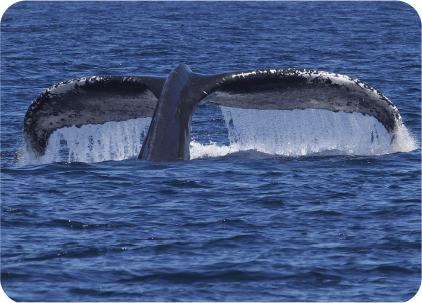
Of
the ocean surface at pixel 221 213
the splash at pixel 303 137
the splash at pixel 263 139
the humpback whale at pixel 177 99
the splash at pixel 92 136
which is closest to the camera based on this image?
the ocean surface at pixel 221 213

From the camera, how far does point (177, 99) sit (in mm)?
12992

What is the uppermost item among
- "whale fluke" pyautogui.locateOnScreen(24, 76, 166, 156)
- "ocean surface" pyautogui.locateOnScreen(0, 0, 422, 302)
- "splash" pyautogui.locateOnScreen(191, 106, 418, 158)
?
"whale fluke" pyautogui.locateOnScreen(24, 76, 166, 156)

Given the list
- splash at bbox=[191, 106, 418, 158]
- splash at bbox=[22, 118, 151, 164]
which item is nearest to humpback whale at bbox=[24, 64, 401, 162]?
splash at bbox=[22, 118, 151, 164]

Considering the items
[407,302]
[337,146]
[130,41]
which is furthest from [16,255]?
[130,41]

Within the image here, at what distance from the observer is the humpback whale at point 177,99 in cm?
1282

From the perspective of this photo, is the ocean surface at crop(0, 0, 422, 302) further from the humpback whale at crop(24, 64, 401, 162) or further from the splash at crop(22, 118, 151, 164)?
the humpback whale at crop(24, 64, 401, 162)

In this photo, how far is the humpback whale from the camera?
12.8 meters

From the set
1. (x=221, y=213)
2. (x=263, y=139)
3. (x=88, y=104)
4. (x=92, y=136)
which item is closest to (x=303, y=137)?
(x=263, y=139)

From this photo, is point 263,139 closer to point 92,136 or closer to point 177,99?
point 177,99

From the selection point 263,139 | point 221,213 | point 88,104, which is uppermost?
point 88,104

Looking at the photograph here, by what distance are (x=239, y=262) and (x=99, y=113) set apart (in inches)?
224

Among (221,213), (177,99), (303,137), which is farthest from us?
(303,137)

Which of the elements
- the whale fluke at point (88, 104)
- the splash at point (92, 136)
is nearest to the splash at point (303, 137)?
the whale fluke at point (88, 104)

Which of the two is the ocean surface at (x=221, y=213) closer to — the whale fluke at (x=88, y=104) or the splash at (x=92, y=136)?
the splash at (x=92, y=136)
